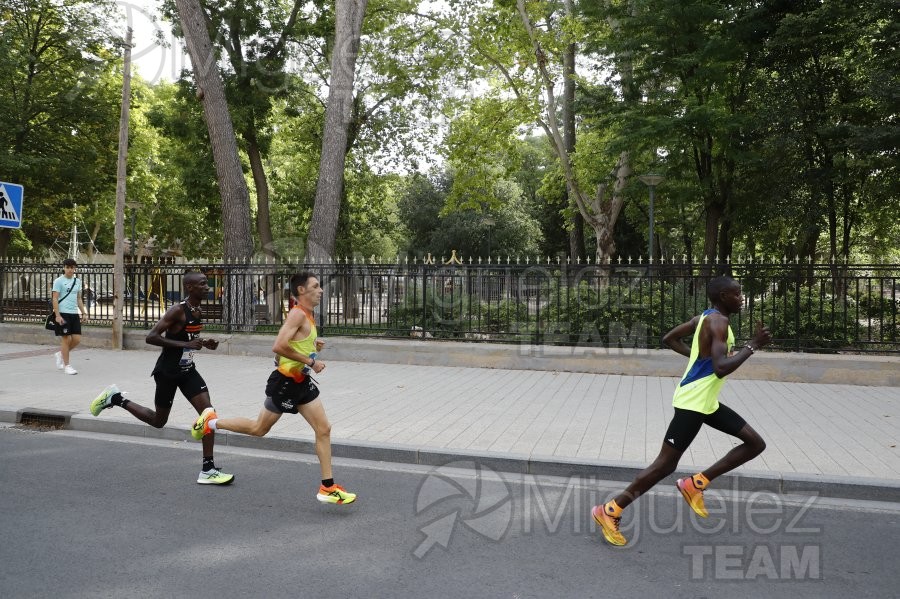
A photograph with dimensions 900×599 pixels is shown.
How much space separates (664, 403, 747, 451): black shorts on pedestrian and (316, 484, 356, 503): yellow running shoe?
2.24m

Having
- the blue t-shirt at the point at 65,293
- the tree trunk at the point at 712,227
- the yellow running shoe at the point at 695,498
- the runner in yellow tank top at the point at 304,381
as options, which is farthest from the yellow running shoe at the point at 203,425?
the tree trunk at the point at 712,227

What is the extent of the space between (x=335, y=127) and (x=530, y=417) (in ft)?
31.3

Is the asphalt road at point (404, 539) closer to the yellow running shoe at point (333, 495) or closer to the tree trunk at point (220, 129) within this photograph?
the yellow running shoe at point (333, 495)

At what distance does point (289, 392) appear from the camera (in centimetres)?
491

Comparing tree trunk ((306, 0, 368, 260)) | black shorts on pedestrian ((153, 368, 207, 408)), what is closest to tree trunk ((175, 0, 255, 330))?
tree trunk ((306, 0, 368, 260))

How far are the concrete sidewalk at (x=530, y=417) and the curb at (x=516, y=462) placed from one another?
0.03ft

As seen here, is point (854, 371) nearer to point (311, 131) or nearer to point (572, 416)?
point (572, 416)

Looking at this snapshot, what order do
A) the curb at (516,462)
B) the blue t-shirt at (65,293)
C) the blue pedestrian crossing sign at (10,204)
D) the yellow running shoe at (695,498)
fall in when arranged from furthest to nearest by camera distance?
1. the blue t-shirt at (65,293)
2. the blue pedestrian crossing sign at (10,204)
3. the curb at (516,462)
4. the yellow running shoe at (695,498)

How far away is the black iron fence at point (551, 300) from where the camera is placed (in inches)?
405

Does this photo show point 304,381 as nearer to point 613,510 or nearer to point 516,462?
point 516,462

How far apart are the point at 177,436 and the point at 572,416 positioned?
4182 millimetres

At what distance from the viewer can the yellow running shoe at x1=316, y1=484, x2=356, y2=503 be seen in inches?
193

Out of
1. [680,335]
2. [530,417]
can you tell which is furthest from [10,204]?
[680,335]

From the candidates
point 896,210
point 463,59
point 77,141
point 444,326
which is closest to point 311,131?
point 463,59
